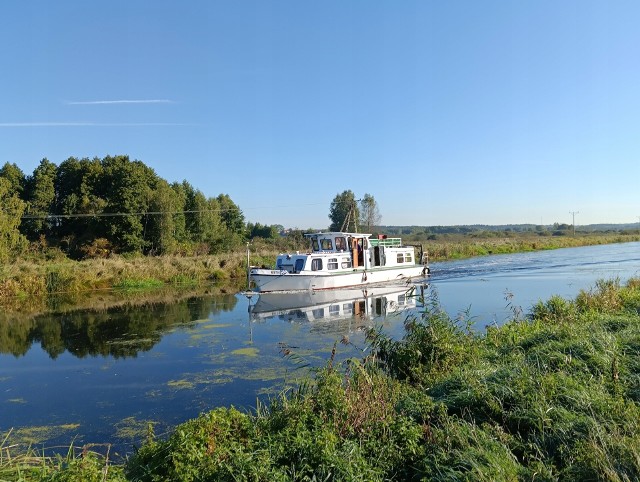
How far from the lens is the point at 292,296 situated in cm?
2581

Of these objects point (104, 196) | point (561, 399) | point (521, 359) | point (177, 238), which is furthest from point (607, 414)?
point (104, 196)

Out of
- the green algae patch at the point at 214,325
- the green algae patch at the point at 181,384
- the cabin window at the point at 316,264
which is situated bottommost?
the green algae patch at the point at 181,384

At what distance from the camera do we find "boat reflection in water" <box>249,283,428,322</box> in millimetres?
19922

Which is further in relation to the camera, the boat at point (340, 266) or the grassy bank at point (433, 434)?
the boat at point (340, 266)

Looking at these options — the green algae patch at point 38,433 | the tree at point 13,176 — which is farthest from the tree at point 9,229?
the green algae patch at point 38,433

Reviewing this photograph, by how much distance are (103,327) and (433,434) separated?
53.2ft

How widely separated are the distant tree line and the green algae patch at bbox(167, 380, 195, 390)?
2938cm

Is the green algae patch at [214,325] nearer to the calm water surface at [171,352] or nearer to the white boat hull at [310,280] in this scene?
the calm water surface at [171,352]

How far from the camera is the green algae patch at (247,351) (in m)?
13.6

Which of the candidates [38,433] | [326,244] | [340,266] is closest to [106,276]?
[326,244]

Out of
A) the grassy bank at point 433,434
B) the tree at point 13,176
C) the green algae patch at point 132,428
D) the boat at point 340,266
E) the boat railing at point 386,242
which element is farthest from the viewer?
the tree at point 13,176

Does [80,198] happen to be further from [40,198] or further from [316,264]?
[316,264]

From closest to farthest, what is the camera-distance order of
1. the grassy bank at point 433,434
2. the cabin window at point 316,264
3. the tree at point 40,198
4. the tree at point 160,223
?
the grassy bank at point 433,434
the cabin window at point 316,264
the tree at point 160,223
the tree at point 40,198

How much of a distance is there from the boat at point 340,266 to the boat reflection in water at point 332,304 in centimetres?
57
